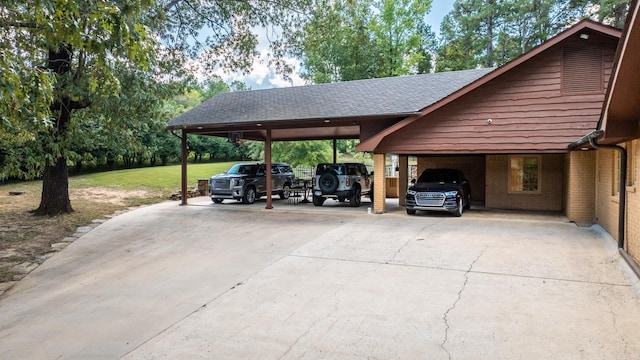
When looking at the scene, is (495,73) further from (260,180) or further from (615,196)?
(260,180)

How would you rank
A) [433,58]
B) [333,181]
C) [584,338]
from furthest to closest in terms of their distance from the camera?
1. [433,58]
2. [333,181]
3. [584,338]

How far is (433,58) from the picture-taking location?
4056 centimetres

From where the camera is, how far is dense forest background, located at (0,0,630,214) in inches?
223

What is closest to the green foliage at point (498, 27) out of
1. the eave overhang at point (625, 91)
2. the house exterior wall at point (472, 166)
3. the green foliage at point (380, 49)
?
the green foliage at point (380, 49)

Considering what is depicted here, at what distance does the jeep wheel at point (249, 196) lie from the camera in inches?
672

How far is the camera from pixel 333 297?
563 centimetres

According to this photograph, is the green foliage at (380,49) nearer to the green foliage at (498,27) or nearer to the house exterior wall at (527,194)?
the green foliage at (498,27)

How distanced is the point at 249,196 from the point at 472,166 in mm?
10024

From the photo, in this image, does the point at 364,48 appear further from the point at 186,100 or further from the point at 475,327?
the point at 186,100

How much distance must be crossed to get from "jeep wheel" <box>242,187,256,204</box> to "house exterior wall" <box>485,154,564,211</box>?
973cm

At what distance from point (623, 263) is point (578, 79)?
658cm

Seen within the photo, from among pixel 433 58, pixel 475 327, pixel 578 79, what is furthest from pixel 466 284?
pixel 433 58

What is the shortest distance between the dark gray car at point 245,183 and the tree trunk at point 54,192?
541 centimetres

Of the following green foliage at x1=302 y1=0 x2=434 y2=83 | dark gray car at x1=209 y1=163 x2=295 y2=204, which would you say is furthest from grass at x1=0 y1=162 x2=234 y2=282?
green foliage at x1=302 y1=0 x2=434 y2=83
